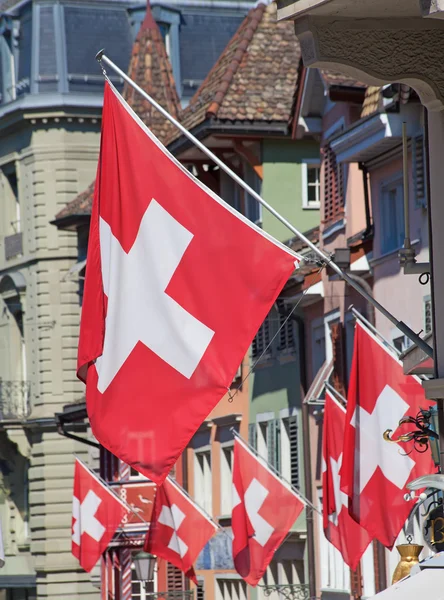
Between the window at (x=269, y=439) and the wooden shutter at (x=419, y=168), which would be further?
the window at (x=269, y=439)

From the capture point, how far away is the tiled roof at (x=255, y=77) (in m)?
36.0

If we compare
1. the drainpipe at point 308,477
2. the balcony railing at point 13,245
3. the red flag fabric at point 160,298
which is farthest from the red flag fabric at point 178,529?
the balcony railing at point 13,245

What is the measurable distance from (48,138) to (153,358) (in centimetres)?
4073

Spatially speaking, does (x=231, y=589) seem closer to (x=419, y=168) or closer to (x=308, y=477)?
(x=308, y=477)

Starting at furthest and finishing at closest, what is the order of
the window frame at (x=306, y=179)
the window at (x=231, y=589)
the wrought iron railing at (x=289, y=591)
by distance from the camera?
the window at (x=231, y=589) < the window frame at (x=306, y=179) < the wrought iron railing at (x=289, y=591)

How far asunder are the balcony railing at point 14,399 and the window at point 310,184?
65.8ft

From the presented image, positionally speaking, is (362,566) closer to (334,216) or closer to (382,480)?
(334,216)

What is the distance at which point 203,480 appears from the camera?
133ft

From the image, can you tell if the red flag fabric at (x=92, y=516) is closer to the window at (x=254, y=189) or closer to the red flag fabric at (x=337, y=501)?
the window at (x=254, y=189)

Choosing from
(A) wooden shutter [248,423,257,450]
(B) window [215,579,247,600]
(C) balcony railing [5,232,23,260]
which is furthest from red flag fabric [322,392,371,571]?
(C) balcony railing [5,232,23,260]

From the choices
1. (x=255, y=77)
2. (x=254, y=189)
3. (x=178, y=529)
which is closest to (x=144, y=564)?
(x=178, y=529)

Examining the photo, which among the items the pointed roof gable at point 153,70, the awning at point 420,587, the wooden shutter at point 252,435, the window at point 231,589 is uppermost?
the pointed roof gable at point 153,70

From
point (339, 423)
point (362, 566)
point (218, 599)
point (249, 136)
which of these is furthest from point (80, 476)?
point (339, 423)

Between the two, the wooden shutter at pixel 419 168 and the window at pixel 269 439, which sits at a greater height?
the wooden shutter at pixel 419 168
